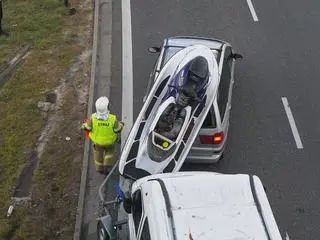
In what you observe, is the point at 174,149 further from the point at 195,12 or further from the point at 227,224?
the point at 195,12

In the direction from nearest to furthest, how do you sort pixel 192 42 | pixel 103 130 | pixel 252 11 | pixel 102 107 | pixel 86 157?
1. pixel 102 107
2. pixel 103 130
3. pixel 86 157
4. pixel 192 42
5. pixel 252 11

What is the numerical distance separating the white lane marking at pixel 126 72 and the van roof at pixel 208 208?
353 centimetres

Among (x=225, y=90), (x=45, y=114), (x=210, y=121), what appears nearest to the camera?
(x=210, y=121)

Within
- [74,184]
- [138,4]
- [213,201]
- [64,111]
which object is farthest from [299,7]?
[213,201]

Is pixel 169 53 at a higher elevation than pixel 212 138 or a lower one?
higher

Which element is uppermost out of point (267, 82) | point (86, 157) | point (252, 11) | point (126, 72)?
point (252, 11)

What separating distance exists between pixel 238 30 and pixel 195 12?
4.74 feet

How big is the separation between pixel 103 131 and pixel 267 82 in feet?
16.5

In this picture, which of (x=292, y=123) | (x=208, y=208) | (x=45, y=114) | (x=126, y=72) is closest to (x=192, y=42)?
(x=126, y=72)

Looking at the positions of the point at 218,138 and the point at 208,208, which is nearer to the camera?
the point at 208,208

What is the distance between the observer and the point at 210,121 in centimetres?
1034

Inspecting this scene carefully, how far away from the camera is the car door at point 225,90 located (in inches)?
423

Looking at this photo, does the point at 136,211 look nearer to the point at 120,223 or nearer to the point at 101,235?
the point at 120,223

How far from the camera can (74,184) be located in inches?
415
